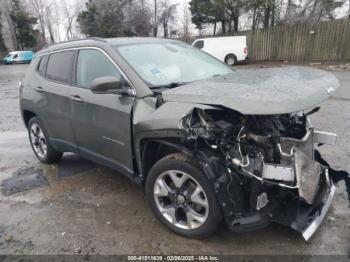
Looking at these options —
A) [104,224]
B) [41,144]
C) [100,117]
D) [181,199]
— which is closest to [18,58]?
[41,144]

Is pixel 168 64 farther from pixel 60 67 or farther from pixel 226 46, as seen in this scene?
pixel 226 46

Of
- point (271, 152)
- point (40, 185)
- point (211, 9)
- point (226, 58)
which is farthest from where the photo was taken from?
point (211, 9)

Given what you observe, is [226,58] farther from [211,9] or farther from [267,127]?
[267,127]

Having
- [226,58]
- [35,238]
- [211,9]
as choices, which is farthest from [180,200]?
[211,9]

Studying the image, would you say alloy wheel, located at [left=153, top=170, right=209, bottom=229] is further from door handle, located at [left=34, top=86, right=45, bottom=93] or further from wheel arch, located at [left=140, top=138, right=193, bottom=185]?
door handle, located at [left=34, top=86, right=45, bottom=93]

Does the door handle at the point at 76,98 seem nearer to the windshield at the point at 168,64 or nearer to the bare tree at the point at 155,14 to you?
the windshield at the point at 168,64

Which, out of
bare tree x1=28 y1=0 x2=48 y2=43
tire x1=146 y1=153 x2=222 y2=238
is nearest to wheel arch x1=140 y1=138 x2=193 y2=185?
tire x1=146 y1=153 x2=222 y2=238

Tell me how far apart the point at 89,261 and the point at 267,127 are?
6.32ft

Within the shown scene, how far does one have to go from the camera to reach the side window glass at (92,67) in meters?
3.49

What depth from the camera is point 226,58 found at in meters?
21.2

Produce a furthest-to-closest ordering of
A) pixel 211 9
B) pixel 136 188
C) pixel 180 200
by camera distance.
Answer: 1. pixel 211 9
2. pixel 136 188
3. pixel 180 200

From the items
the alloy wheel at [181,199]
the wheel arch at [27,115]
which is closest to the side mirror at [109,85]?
the alloy wheel at [181,199]

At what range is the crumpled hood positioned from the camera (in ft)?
7.73

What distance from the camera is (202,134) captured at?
8.67 feet
